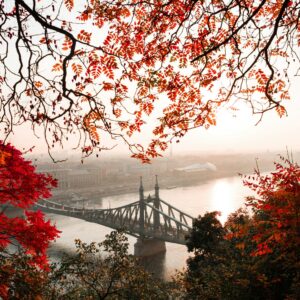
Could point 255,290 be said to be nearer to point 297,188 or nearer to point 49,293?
point 297,188

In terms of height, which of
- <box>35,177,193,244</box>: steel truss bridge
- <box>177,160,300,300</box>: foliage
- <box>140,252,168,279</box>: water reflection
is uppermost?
<box>177,160,300,300</box>: foliage

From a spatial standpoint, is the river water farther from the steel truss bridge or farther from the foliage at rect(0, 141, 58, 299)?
the foliage at rect(0, 141, 58, 299)

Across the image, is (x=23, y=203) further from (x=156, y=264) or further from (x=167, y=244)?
(x=167, y=244)

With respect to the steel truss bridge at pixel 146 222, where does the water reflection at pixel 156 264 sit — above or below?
below

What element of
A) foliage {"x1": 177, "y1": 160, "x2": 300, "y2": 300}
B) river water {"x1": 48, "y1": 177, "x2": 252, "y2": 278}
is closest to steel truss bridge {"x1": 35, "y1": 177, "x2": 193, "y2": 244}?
river water {"x1": 48, "y1": 177, "x2": 252, "y2": 278}

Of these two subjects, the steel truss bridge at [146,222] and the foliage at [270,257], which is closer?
the foliage at [270,257]

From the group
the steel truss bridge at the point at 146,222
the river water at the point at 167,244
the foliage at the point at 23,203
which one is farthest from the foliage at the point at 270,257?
the steel truss bridge at the point at 146,222

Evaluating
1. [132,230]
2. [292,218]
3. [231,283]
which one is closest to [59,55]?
[292,218]

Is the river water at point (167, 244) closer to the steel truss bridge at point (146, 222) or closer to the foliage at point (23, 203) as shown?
the steel truss bridge at point (146, 222)

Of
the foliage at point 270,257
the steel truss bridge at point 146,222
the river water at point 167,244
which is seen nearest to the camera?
the foliage at point 270,257

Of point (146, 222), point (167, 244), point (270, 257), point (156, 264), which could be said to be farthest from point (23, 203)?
point (167, 244)

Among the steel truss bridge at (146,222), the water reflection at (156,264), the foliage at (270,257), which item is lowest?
the water reflection at (156,264)
